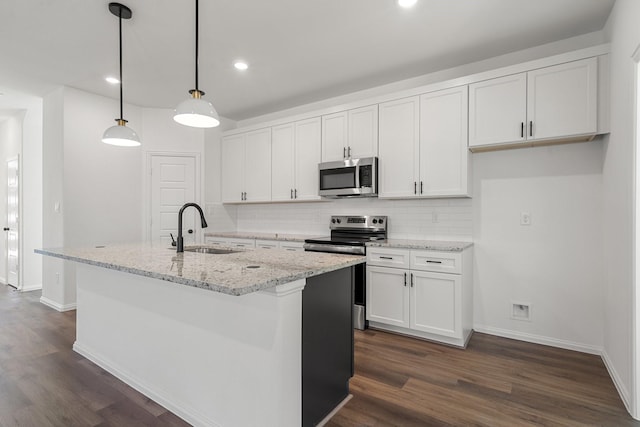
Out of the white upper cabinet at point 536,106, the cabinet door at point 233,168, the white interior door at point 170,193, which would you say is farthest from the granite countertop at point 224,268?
the cabinet door at point 233,168

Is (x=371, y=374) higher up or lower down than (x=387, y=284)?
lower down

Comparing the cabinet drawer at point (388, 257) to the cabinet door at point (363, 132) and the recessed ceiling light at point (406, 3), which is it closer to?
the cabinet door at point (363, 132)

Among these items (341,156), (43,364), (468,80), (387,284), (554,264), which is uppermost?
(468,80)

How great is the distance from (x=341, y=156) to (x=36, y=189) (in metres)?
4.84

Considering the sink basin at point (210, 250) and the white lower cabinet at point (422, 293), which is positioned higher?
the sink basin at point (210, 250)

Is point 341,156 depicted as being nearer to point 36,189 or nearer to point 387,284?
point 387,284

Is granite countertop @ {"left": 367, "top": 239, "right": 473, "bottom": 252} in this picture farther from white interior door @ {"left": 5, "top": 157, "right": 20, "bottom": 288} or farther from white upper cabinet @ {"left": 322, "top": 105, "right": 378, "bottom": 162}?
white interior door @ {"left": 5, "top": 157, "right": 20, "bottom": 288}

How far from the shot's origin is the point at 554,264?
9.68 ft

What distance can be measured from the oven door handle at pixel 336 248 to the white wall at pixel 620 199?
6.44ft

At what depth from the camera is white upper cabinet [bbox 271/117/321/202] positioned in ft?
13.4

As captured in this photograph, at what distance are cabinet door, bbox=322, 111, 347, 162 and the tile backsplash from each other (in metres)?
0.62

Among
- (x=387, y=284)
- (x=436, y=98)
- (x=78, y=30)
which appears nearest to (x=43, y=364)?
(x=78, y=30)

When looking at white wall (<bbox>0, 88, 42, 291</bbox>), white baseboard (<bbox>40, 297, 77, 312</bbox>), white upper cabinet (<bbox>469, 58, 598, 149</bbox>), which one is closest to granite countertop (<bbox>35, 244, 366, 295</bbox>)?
white upper cabinet (<bbox>469, 58, 598, 149</bbox>)

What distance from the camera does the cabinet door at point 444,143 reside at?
3.07 m
